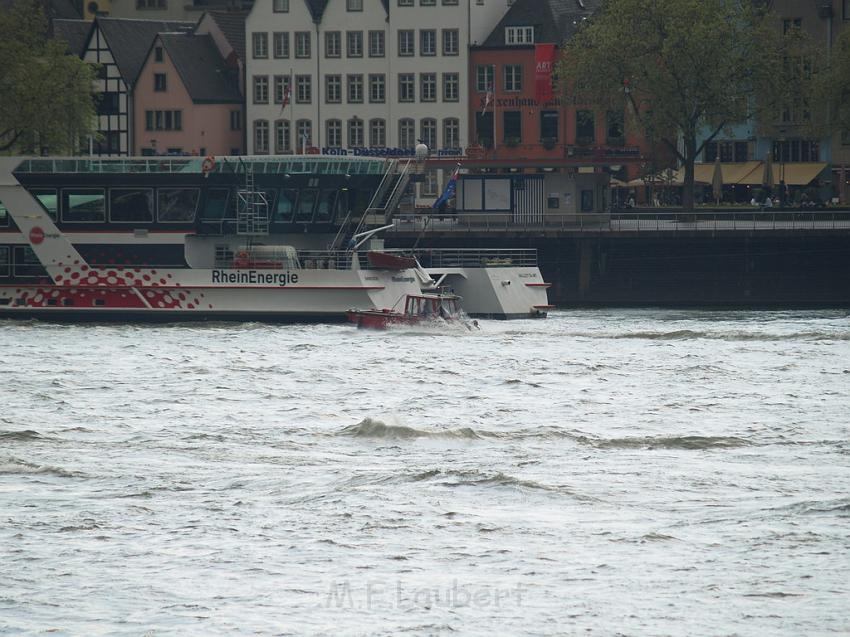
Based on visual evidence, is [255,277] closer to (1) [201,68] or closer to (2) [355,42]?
(2) [355,42]

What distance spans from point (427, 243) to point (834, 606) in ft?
184

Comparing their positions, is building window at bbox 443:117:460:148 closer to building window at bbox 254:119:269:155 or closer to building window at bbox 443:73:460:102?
building window at bbox 443:73:460:102

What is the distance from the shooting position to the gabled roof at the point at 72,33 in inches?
4240

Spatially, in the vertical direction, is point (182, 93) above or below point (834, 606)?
above

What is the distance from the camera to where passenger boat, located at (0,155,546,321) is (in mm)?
60656

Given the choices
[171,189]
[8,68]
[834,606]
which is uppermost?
[8,68]

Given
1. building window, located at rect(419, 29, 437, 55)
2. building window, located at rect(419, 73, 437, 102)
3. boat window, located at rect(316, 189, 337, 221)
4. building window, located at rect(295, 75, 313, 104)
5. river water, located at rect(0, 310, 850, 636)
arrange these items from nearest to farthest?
river water, located at rect(0, 310, 850, 636) → boat window, located at rect(316, 189, 337, 221) → building window, located at rect(419, 29, 437, 55) → building window, located at rect(419, 73, 437, 102) → building window, located at rect(295, 75, 313, 104)

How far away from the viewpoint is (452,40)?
3885 inches

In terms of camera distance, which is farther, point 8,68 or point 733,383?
point 8,68

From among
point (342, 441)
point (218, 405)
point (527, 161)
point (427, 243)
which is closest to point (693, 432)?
point (342, 441)

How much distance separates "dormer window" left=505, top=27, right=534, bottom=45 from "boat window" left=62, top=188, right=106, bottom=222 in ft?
130

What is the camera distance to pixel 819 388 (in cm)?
4362

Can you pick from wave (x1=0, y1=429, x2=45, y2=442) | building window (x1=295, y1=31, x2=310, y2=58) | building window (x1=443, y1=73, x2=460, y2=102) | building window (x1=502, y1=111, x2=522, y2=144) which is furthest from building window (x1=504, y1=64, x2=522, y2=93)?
wave (x1=0, y1=429, x2=45, y2=442)

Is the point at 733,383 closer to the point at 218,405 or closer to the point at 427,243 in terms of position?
the point at 218,405
